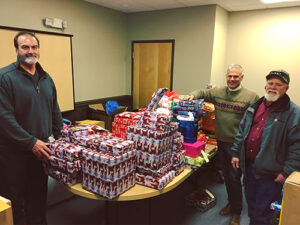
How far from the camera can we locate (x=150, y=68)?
5.62 meters

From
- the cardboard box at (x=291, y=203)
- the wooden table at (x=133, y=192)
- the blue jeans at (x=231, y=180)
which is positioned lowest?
the blue jeans at (x=231, y=180)

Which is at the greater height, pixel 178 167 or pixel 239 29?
pixel 239 29

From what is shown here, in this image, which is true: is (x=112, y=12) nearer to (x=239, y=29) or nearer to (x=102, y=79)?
(x=102, y=79)

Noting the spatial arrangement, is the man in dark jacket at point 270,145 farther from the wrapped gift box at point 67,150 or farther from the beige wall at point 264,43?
the beige wall at point 264,43

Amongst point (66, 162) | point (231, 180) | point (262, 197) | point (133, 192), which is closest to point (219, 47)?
point (231, 180)

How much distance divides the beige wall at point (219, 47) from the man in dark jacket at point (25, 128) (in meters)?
3.64

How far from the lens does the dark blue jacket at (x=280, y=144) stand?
1777 millimetres

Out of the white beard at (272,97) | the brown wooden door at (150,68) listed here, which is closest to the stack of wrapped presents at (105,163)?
the white beard at (272,97)

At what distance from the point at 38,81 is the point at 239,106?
6.12 ft

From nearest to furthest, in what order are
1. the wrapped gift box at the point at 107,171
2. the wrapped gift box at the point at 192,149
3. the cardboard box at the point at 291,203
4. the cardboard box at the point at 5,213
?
the cardboard box at the point at 5,213
the cardboard box at the point at 291,203
the wrapped gift box at the point at 107,171
the wrapped gift box at the point at 192,149

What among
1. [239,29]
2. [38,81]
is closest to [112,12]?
[239,29]

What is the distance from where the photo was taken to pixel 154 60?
551 cm

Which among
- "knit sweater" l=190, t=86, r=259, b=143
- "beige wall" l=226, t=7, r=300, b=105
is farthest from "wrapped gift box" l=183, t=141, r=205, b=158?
"beige wall" l=226, t=7, r=300, b=105

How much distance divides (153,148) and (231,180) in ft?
4.22
